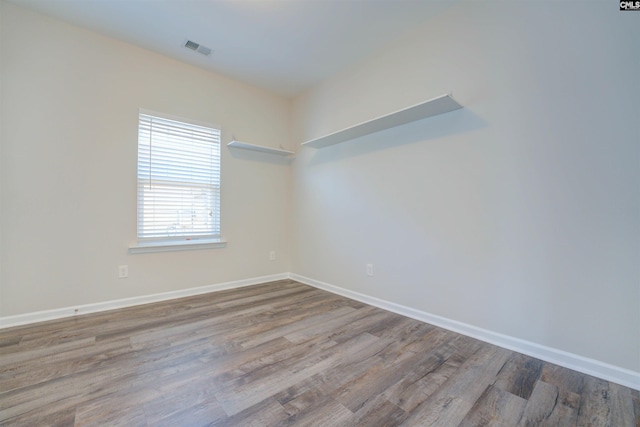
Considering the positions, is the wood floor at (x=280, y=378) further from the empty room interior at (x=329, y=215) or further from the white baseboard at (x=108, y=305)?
the white baseboard at (x=108, y=305)

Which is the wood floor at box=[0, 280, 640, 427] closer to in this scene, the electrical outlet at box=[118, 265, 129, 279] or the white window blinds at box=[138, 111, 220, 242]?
the electrical outlet at box=[118, 265, 129, 279]

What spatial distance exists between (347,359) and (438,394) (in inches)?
22.4

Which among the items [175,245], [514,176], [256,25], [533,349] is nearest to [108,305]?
[175,245]

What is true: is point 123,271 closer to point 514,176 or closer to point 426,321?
point 426,321

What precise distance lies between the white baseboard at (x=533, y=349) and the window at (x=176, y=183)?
2.26m

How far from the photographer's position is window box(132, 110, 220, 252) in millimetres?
2844

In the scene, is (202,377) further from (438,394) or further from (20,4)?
(20,4)

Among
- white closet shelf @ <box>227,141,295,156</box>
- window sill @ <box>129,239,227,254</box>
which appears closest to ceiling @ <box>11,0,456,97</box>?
white closet shelf @ <box>227,141,295,156</box>

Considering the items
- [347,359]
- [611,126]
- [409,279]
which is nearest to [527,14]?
[611,126]

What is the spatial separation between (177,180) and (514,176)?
10.6 ft

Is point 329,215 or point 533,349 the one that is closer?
point 533,349

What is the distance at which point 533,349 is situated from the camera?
1.83m

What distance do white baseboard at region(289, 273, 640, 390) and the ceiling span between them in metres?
2.66

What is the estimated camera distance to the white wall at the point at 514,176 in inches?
61.9
